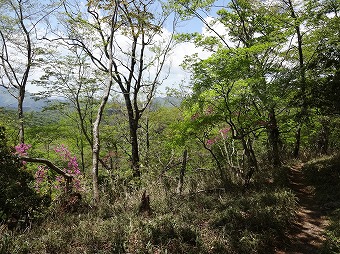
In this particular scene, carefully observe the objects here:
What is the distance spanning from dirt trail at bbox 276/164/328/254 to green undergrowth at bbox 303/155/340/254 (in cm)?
19

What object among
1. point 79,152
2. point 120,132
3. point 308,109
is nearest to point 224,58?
point 308,109

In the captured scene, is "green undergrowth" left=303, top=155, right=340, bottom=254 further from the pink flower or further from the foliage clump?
the pink flower

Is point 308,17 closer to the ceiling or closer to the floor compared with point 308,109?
closer to the ceiling

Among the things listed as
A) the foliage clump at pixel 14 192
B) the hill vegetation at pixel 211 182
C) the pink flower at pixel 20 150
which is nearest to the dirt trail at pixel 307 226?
the hill vegetation at pixel 211 182

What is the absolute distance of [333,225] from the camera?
16.9 feet

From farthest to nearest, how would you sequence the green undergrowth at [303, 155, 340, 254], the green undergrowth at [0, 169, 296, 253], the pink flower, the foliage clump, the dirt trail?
1. the pink flower
2. the foliage clump
3. the dirt trail
4. the green undergrowth at [303, 155, 340, 254]
5. the green undergrowth at [0, 169, 296, 253]

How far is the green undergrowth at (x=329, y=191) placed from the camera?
4574mm

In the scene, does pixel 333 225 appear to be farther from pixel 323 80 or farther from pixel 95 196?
pixel 95 196

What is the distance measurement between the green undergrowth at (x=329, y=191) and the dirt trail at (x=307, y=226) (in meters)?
0.19

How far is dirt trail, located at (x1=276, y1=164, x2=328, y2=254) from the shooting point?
4.87 meters

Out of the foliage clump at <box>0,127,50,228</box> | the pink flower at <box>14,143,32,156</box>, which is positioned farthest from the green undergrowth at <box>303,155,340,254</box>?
the pink flower at <box>14,143,32,156</box>

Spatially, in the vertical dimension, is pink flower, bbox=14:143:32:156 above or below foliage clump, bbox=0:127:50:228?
above

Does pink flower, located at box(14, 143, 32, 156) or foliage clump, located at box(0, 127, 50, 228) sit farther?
pink flower, located at box(14, 143, 32, 156)

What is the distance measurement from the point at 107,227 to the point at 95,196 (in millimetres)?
1735
